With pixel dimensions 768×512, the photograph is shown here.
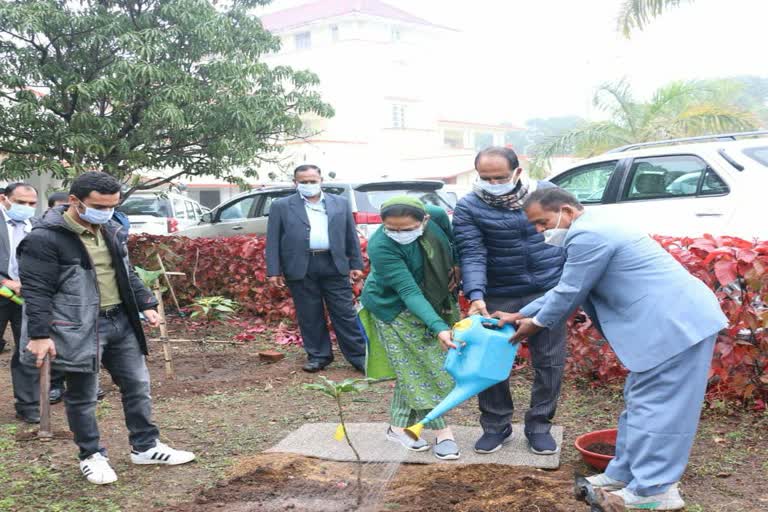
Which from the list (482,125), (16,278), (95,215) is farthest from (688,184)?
(482,125)

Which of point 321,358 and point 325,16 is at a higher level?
point 325,16

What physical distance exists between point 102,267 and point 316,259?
8.27 ft

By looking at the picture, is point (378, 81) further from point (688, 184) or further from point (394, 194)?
point (688, 184)

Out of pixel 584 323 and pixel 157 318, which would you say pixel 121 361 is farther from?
pixel 584 323

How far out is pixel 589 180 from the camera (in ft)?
26.8

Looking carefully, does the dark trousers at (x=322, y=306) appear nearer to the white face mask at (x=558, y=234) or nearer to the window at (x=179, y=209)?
the white face mask at (x=558, y=234)

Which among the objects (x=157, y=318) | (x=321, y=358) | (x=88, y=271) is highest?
(x=88, y=271)

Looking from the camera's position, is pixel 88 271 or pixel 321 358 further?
pixel 321 358

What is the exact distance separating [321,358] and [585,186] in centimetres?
338

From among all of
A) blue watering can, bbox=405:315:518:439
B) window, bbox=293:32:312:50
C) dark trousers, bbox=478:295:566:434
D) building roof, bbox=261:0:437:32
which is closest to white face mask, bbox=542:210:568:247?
blue watering can, bbox=405:315:518:439

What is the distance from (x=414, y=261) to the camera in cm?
431

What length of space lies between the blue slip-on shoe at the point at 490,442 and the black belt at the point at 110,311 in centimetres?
204

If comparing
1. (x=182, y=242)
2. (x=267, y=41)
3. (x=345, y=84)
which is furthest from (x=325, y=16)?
(x=182, y=242)

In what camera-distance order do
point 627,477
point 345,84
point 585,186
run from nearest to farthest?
point 627,477 < point 585,186 < point 345,84
